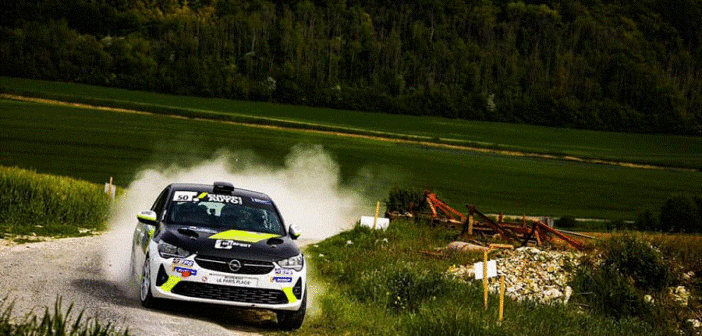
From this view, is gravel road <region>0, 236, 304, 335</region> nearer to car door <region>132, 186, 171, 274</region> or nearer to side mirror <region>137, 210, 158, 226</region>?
car door <region>132, 186, 171, 274</region>

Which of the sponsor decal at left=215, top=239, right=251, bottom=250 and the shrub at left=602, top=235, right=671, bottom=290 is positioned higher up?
the sponsor decal at left=215, top=239, right=251, bottom=250

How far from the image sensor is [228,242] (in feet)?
50.4

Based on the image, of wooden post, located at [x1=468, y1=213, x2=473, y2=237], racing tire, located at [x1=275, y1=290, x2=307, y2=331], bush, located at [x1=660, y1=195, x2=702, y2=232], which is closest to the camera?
racing tire, located at [x1=275, y1=290, x2=307, y2=331]

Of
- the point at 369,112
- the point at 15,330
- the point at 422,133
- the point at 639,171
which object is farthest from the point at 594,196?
the point at 15,330

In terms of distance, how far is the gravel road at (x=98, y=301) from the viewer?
46.5ft

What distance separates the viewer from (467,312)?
17781 millimetres

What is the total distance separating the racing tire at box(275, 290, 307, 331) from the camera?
51.0 ft

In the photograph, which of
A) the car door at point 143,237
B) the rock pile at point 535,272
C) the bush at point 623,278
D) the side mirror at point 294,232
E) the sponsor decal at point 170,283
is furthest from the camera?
the bush at point 623,278

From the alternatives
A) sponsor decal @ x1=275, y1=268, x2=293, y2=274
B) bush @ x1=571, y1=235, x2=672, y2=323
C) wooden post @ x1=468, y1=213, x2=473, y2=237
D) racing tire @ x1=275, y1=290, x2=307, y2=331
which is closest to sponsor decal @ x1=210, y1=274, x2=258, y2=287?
sponsor decal @ x1=275, y1=268, x2=293, y2=274

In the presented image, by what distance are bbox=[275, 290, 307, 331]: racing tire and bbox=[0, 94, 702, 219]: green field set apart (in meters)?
56.4

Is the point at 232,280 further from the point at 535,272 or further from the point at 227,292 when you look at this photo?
the point at 535,272

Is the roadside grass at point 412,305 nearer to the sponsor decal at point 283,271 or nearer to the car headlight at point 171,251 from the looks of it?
the sponsor decal at point 283,271

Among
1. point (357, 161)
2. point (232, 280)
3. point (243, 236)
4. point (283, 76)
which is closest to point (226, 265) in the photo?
point (232, 280)

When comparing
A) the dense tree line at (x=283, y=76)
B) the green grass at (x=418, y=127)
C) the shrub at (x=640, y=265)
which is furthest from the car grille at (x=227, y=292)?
the dense tree line at (x=283, y=76)
